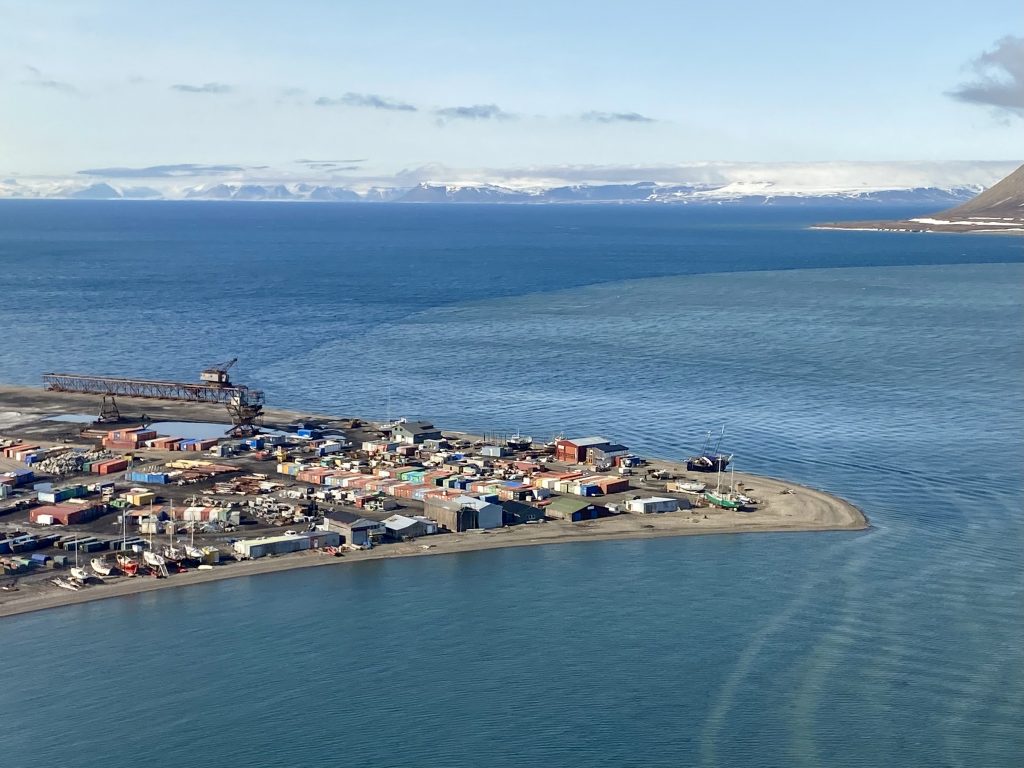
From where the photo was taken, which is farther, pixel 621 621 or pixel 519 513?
pixel 519 513

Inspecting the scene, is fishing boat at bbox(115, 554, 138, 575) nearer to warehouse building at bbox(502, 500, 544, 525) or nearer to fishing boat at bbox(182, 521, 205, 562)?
fishing boat at bbox(182, 521, 205, 562)

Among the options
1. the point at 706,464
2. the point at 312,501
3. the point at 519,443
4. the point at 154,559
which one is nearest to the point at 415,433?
the point at 519,443

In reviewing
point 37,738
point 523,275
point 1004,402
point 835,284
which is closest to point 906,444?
point 1004,402

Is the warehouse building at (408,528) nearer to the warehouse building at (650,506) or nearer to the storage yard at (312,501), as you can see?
the storage yard at (312,501)

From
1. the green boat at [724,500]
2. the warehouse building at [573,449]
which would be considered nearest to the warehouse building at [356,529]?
the warehouse building at [573,449]

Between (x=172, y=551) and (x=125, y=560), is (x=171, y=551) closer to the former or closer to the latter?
(x=172, y=551)

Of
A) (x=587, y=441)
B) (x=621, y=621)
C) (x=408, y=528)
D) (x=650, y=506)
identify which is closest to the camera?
(x=621, y=621)

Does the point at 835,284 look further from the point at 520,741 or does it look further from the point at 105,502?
the point at 520,741
